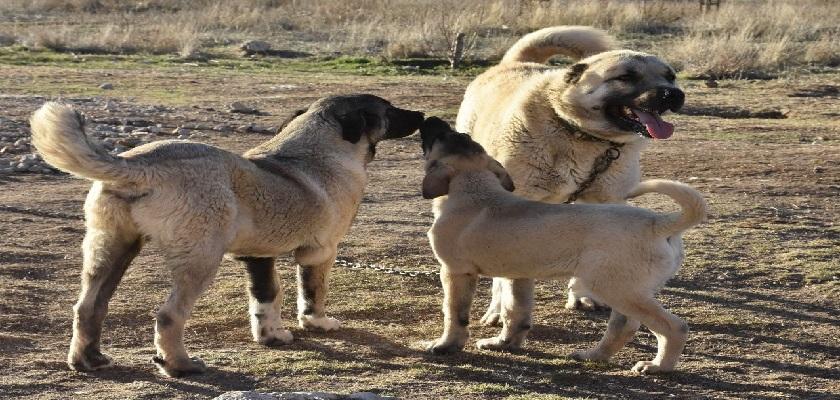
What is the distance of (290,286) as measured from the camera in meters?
8.91

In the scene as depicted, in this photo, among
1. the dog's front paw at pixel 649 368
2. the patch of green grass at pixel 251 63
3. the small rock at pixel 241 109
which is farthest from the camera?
the patch of green grass at pixel 251 63

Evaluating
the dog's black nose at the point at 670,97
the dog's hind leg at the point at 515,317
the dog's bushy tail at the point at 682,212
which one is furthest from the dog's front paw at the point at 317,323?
the dog's black nose at the point at 670,97

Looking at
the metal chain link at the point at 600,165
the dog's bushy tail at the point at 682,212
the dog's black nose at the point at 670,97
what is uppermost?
the dog's black nose at the point at 670,97

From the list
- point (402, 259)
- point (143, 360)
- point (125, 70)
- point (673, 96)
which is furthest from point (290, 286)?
point (125, 70)

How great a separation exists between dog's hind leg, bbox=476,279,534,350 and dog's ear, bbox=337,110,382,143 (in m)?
1.22

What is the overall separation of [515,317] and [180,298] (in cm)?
183

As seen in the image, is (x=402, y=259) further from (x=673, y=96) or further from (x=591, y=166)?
(x=673, y=96)

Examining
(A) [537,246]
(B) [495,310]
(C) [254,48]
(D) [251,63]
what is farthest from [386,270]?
(C) [254,48]

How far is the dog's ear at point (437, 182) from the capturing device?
738 centimetres

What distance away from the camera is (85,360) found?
6.73 m

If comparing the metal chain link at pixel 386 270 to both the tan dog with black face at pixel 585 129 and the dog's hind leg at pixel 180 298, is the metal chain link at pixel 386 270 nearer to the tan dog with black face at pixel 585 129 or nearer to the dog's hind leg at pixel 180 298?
the tan dog with black face at pixel 585 129

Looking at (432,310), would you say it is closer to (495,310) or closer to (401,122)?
(495,310)

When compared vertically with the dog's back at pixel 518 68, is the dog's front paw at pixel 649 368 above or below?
below

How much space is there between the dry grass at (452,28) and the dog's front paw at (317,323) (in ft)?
49.5
